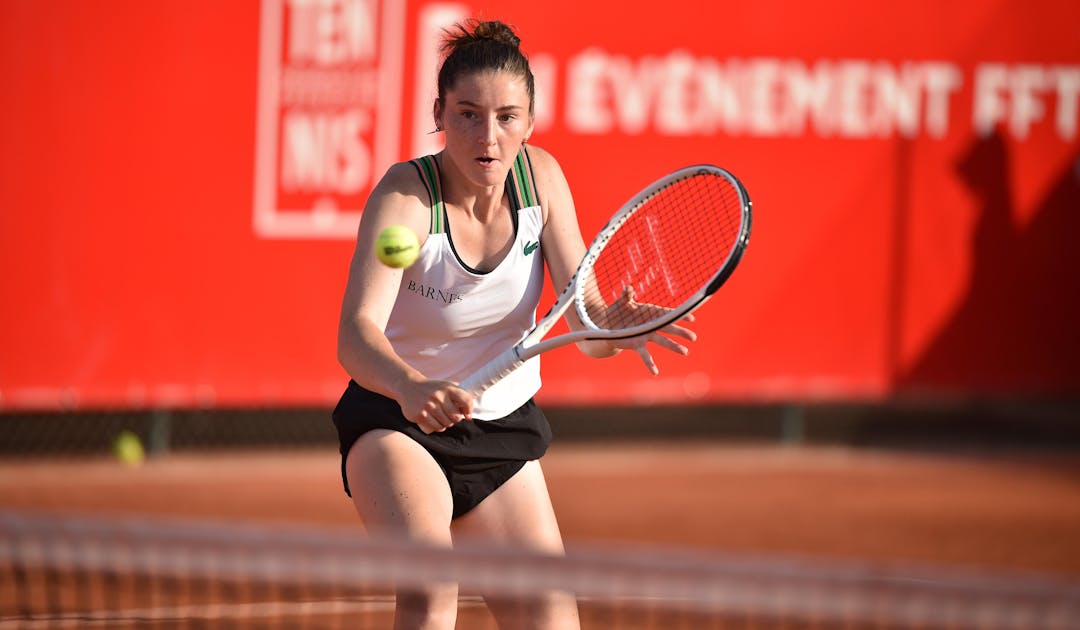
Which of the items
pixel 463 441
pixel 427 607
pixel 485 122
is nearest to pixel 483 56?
pixel 485 122

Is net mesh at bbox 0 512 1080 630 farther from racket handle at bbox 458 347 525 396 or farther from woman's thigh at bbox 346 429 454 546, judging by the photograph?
racket handle at bbox 458 347 525 396

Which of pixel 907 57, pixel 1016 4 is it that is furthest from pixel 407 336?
pixel 1016 4

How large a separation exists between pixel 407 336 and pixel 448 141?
1.43 ft

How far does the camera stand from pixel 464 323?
127 inches

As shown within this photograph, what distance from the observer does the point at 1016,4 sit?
8688mm

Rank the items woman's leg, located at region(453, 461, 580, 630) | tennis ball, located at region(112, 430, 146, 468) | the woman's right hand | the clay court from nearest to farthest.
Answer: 1. the woman's right hand
2. woman's leg, located at region(453, 461, 580, 630)
3. the clay court
4. tennis ball, located at region(112, 430, 146, 468)

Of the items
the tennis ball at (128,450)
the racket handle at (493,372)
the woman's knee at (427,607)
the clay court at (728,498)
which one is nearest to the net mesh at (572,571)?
the woman's knee at (427,607)

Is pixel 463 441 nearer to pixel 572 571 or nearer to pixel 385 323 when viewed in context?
pixel 385 323

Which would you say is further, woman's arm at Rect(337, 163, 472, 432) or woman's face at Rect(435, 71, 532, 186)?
woman's face at Rect(435, 71, 532, 186)

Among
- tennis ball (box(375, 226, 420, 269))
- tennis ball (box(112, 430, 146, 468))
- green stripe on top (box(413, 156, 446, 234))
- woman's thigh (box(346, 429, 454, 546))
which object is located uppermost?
green stripe on top (box(413, 156, 446, 234))

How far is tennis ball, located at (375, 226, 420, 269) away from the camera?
3.01m

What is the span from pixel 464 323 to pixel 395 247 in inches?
11.6

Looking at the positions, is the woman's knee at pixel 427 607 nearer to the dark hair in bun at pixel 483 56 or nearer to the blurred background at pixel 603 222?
the dark hair in bun at pixel 483 56

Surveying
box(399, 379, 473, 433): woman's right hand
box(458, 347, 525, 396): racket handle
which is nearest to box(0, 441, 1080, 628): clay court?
box(458, 347, 525, 396): racket handle
